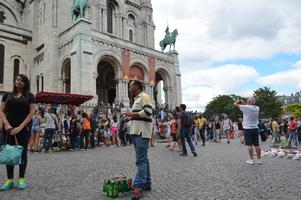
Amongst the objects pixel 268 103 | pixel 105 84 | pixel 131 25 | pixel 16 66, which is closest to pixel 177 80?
pixel 105 84

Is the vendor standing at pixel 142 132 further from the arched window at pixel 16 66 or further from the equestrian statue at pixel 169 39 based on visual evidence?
the equestrian statue at pixel 169 39

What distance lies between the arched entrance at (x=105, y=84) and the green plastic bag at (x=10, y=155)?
24.1 m

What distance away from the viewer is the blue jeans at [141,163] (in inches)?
153

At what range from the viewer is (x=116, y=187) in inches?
154

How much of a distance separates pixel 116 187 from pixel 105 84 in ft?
83.7

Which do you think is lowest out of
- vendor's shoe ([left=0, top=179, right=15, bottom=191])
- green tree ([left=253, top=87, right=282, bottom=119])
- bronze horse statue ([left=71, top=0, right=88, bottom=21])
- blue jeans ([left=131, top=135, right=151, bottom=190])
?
vendor's shoe ([left=0, top=179, right=15, bottom=191])

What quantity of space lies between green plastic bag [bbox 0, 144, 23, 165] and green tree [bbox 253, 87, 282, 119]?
5147 centimetres

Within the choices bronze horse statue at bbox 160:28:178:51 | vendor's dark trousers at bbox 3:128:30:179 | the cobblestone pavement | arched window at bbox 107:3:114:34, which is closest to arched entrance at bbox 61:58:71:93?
arched window at bbox 107:3:114:34

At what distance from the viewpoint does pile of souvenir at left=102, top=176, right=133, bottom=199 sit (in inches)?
152

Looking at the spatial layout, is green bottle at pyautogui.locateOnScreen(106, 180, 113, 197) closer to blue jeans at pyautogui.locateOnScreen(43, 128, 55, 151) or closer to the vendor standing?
the vendor standing

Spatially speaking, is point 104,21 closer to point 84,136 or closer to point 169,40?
point 169,40

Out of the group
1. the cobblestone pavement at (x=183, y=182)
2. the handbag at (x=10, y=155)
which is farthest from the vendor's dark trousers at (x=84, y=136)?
the handbag at (x=10, y=155)

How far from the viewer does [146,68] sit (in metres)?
25.9

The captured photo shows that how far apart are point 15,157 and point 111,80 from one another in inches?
989
